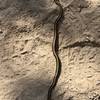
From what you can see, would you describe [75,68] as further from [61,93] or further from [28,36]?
[28,36]

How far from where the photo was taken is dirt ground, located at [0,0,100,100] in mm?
3160

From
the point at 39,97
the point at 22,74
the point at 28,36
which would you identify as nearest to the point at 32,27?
the point at 28,36

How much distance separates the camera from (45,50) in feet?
11.4

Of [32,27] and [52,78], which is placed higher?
[32,27]

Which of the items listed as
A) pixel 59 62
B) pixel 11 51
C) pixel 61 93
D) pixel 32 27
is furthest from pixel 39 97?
pixel 32 27

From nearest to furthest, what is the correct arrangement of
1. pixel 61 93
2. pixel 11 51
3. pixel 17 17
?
pixel 61 93 < pixel 11 51 < pixel 17 17

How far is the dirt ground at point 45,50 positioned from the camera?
10.4ft

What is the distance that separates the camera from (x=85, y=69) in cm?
327

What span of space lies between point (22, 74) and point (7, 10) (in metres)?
0.91

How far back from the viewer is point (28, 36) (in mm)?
3625

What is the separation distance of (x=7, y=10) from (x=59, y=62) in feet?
3.18

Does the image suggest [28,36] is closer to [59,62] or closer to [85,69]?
[59,62]

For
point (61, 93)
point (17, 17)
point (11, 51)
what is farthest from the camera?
point (17, 17)

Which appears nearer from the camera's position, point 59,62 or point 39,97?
point 39,97
